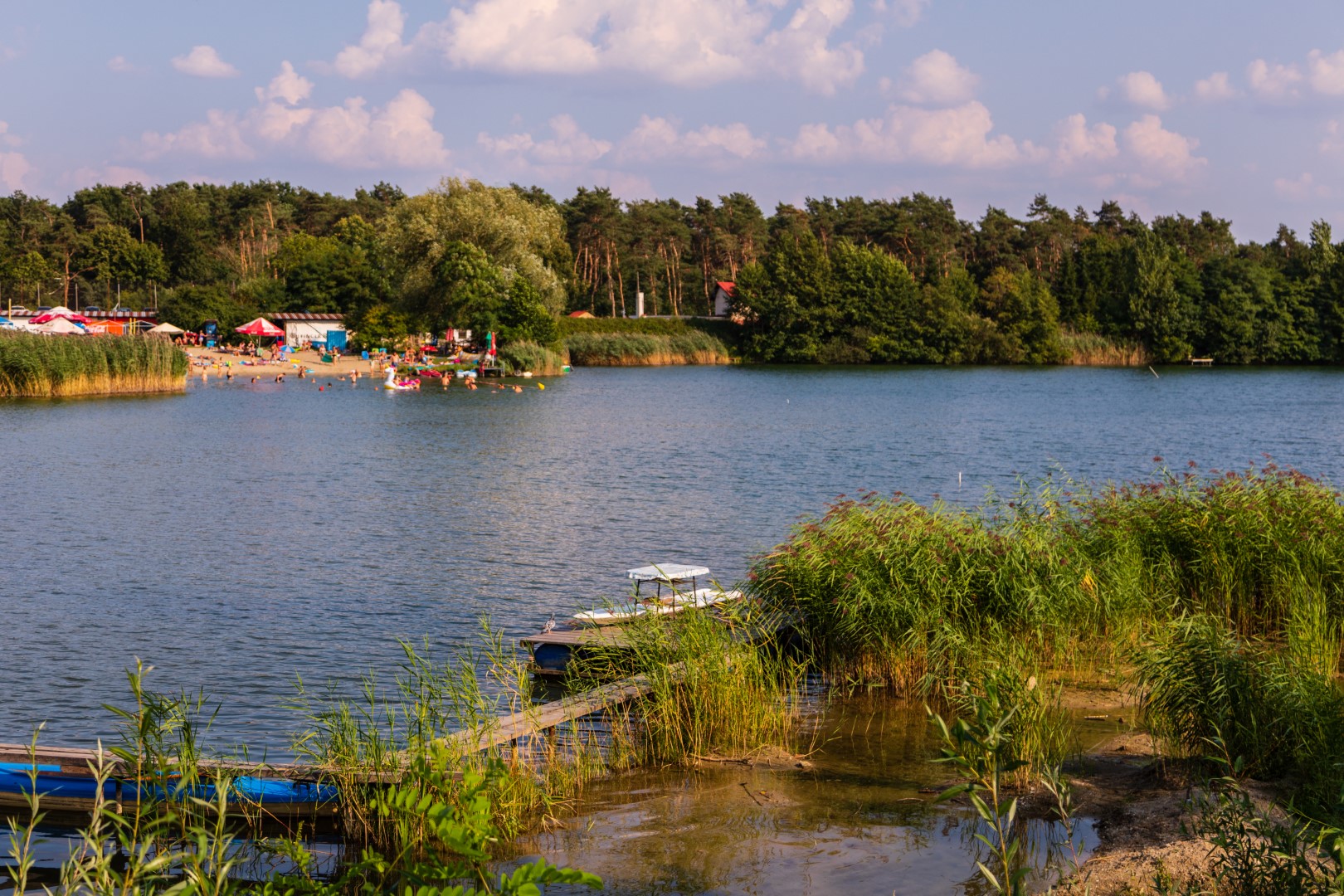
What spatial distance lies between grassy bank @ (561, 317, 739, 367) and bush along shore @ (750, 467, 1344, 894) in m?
73.8

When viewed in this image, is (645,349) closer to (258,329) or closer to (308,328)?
(308,328)

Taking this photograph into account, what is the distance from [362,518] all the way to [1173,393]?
50992 mm

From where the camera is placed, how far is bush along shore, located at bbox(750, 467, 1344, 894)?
26.8ft

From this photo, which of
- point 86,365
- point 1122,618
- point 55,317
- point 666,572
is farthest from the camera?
point 55,317

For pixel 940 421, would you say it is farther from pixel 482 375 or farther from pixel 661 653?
pixel 661 653

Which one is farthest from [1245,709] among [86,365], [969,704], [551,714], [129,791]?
[86,365]

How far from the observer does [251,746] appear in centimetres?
1055

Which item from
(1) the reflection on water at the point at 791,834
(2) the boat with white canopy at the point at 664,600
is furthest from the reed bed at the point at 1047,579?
(1) the reflection on water at the point at 791,834

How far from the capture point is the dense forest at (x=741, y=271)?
7538 centimetres

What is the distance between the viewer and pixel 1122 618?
12023 millimetres

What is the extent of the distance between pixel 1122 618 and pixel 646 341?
8094 cm

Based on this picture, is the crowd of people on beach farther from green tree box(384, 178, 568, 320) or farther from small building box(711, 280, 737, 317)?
small building box(711, 280, 737, 317)

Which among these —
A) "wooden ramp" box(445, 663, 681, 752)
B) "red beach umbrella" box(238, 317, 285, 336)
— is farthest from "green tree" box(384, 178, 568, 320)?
"wooden ramp" box(445, 663, 681, 752)

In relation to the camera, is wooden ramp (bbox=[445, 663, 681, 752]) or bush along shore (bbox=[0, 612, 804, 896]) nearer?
bush along shore (bbox=[0, 612, 804, 896])
